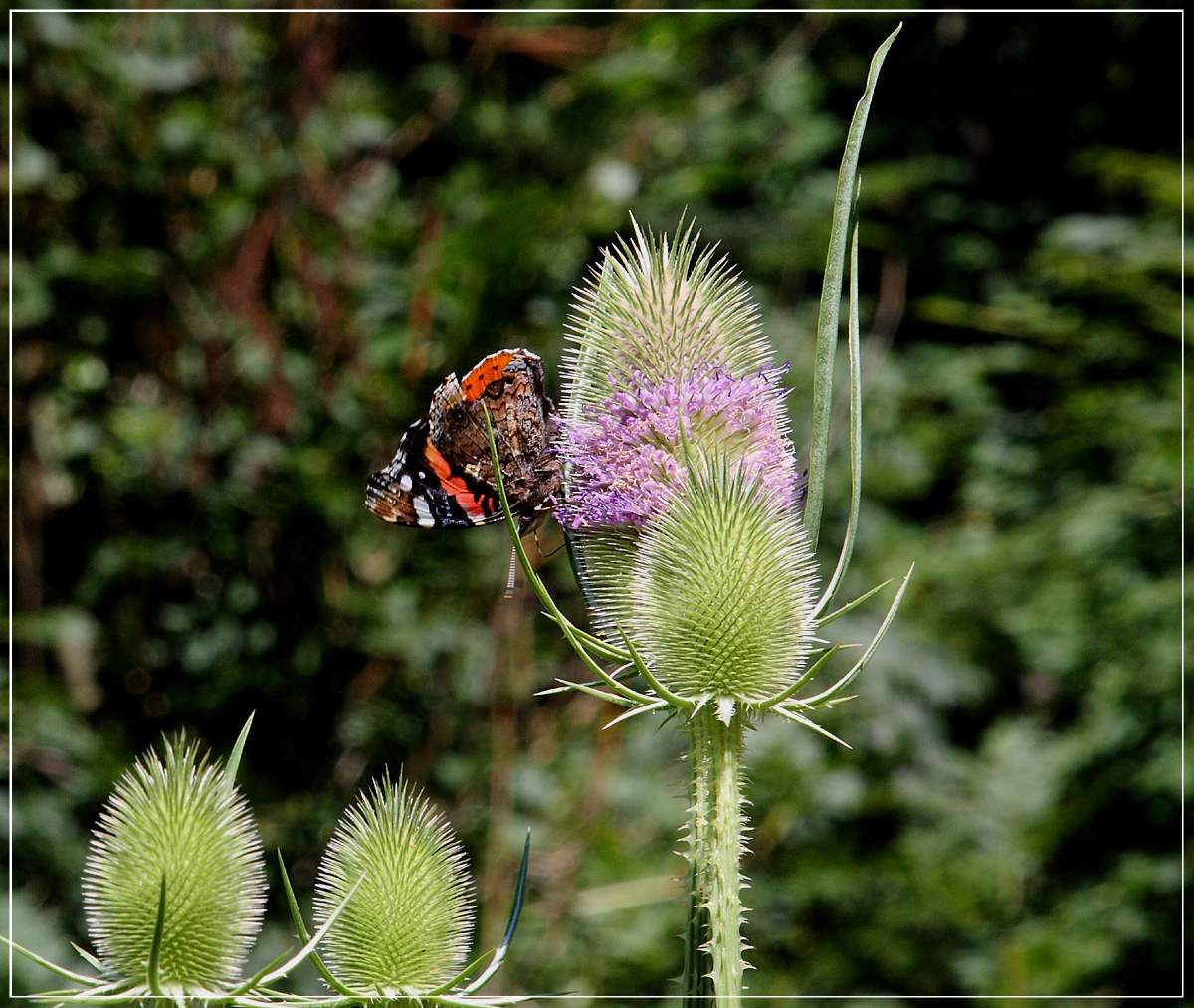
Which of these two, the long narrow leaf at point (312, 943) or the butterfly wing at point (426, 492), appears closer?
the long narrow leaf at point (312, 943)

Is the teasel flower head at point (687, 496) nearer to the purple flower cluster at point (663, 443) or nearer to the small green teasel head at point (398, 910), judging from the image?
the purple flower cluster at point (663, 443)

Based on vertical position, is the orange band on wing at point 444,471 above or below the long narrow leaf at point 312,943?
above

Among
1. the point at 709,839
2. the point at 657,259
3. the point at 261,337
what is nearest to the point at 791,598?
the point at 709,839

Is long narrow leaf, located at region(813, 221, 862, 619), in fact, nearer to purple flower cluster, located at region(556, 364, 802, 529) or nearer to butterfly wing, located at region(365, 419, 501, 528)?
purple flower cluster, located at region(556, 364, 802, 529)

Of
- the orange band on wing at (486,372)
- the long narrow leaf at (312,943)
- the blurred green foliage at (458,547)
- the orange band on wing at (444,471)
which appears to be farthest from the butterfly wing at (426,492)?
the blurred green foliage at (458,547)

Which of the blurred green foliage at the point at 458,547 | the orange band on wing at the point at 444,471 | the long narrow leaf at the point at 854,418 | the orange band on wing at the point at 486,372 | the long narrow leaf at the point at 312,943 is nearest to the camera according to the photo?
the long narrow leaf at the point at 312,943

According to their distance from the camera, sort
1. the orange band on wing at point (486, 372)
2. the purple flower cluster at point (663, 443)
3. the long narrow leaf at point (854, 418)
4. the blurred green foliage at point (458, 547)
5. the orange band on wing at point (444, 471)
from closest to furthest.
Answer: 1. the long narrow leaf at point (854, 418)
2. the purple flower cluster at point (663, 443)
3. the orange band on wing at point (486, 372)
4. the orange band on wing at point (444, 471)
5. the blurred green foliage at point (458, 547)

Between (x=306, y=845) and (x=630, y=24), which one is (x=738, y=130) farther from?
(x=306, y=845)

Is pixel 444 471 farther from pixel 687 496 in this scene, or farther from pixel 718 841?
pixel 718 841
